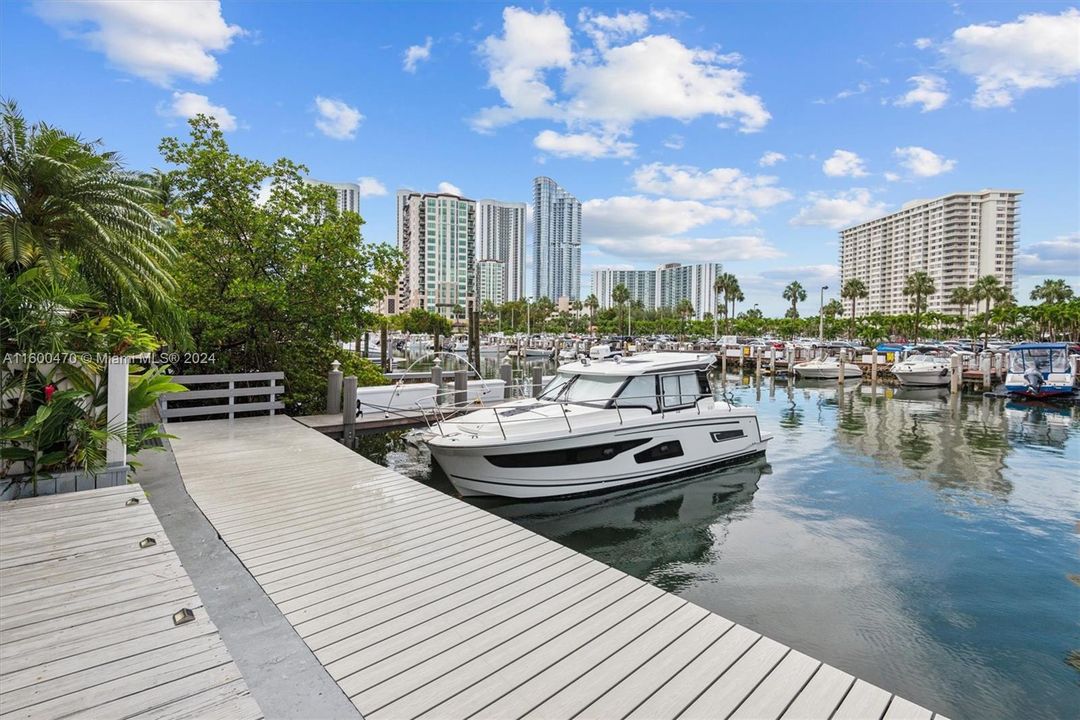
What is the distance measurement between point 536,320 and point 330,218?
288ft

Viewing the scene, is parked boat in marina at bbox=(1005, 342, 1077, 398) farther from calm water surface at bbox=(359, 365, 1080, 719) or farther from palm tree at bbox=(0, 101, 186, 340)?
palm tree at bbox=(0, 101, 186, 340)

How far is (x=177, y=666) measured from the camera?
8.90ft

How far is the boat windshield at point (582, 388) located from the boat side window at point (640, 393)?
19 centimetres

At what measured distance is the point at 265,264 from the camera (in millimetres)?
12820

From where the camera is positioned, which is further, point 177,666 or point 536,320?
point 536,320

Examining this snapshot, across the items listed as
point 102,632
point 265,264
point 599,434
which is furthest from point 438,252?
point 102,632

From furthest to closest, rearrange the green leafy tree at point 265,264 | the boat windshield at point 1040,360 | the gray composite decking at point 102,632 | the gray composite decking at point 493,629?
1. the boat windshield at point 1040,360
2. the green leafy tree at point 265,264
3. the gray composite decking at point 493,629
4. the gray composite decking at point 102,632

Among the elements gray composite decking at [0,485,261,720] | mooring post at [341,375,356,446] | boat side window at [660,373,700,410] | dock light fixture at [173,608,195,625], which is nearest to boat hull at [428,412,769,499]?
boat side window at [660,373,700,410]

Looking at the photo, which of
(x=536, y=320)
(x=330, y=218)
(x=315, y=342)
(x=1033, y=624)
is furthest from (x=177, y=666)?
(x=536, y=320)

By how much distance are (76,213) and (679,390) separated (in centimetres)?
1061

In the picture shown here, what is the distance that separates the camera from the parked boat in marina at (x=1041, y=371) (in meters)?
25.1

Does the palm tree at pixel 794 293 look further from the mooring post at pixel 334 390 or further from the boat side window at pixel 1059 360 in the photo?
the mooring post at pixel 334 390

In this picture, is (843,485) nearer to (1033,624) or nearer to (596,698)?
(1033,624)

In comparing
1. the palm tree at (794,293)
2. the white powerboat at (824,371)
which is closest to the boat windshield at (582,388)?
the white powerboat at (824,371)
